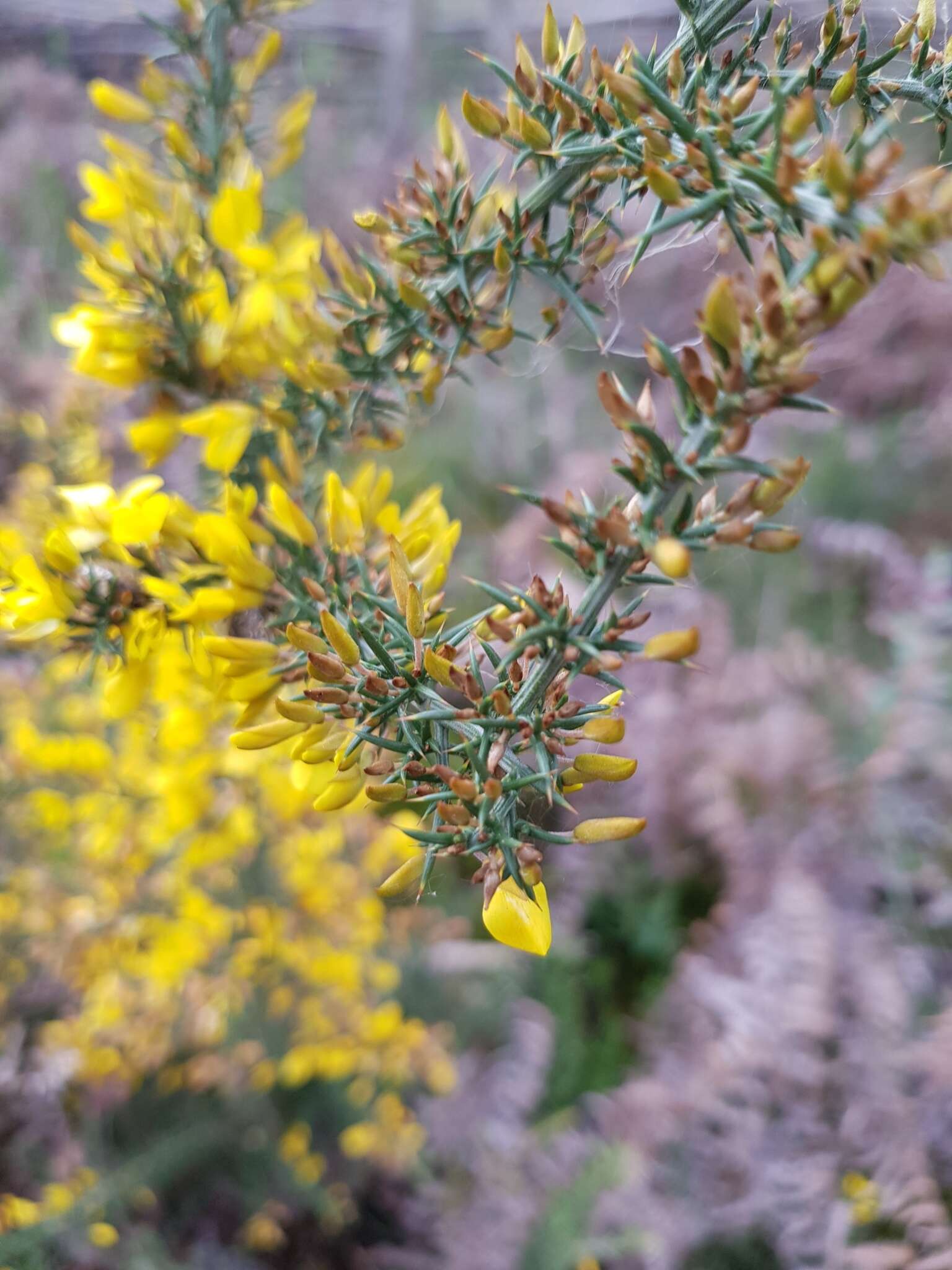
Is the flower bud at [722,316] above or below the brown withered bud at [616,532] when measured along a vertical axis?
above

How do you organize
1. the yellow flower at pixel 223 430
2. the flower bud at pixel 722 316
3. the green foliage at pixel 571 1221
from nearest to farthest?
the flower bud at pixel 722 316 → the yellow flower at pixel 223 430 → the green foliage at pixel 571 1221

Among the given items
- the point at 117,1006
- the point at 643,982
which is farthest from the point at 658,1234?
the point at 117,1006

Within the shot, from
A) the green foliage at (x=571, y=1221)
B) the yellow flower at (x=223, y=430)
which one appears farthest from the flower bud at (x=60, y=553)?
the green foliage at (x=571, y=1221)

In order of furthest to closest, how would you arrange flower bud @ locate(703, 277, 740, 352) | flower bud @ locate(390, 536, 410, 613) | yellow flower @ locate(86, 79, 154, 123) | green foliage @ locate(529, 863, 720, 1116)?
green foliage @ locate(529, 863, 720, 1116) → yellow flower @ locate(86, 79, 154, 123) → flower bud @ locate(390, 536, 410, 613) → flower bud @ locate(703, 277, 740, 352)

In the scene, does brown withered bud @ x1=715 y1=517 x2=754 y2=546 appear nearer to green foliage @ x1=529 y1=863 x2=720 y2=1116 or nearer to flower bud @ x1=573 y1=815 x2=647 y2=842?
flower bud @ x1=573 y1=815 x2=647 y2=842

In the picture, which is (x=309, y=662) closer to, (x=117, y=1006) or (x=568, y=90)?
(x=568, y=90)

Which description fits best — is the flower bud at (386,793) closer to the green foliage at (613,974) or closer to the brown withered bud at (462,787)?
the brown withered bud at (462,787)

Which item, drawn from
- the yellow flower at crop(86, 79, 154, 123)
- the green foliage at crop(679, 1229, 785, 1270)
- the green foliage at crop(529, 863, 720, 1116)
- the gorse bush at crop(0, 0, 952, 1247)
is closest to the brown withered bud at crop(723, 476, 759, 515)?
the gorse bush at crop(0, 0, 952, 1247)

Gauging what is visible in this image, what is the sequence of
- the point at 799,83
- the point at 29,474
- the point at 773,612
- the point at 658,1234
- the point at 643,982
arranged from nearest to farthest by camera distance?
1. the point at 799,83
2. the point at 658,1234
3. the point at 29,474
4. the point at 643,982
5. the point at 773,612
